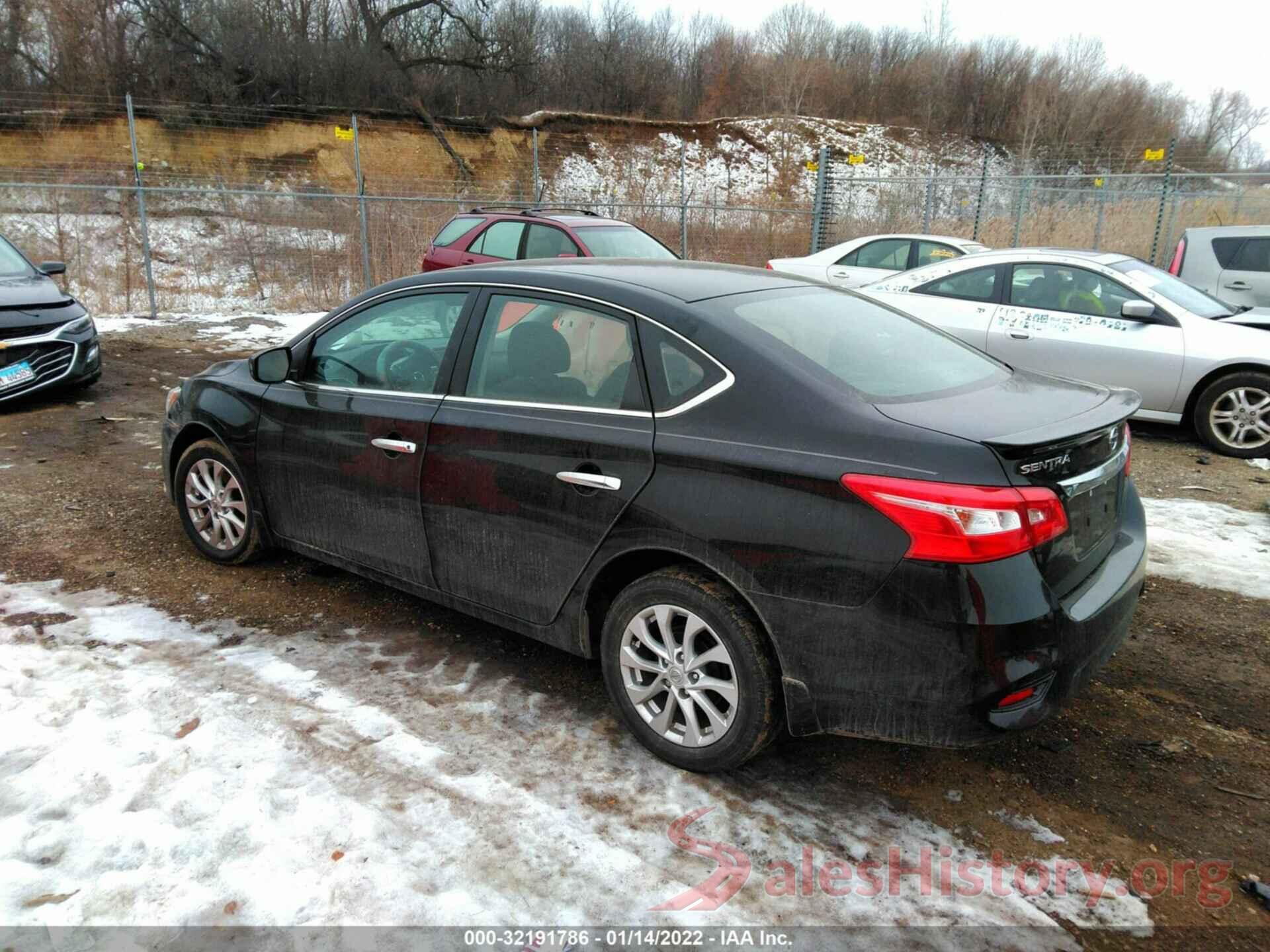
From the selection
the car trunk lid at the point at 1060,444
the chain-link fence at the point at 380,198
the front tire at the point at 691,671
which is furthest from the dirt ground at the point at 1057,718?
the chain-link fence at the point at 380,198

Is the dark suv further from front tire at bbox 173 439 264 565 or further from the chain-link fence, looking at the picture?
front tire at bbox 173 439 264 565

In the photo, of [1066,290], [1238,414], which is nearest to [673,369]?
[1066,290]

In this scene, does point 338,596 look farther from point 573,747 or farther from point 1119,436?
point 1119,436

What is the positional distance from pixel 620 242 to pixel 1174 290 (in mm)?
5676

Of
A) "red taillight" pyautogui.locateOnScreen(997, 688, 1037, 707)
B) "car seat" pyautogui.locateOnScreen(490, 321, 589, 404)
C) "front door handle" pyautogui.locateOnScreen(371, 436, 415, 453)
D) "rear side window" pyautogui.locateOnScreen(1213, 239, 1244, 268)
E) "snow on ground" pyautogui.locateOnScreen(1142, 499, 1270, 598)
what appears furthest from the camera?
"rear side window" pyautogui.locateOnScreen(1213, 239, 1244, 268)

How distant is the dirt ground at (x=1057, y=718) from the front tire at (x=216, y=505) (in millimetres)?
140

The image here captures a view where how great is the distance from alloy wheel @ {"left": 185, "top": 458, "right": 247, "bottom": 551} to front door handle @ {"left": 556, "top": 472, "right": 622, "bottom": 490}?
2.20 m

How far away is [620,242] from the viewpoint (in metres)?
10.3

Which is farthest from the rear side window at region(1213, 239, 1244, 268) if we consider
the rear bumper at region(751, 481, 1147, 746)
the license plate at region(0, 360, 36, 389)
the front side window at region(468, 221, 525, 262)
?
the license plate at region(0, 360, 36, 389)

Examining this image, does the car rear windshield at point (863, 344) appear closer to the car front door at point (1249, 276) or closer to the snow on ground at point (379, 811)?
the snow on ground at point (379, 811)

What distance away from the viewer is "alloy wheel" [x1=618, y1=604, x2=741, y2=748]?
2760 mm

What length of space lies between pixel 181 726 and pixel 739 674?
2000mm

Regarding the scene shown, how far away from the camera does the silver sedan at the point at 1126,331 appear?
694cm

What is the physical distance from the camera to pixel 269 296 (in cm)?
1698
